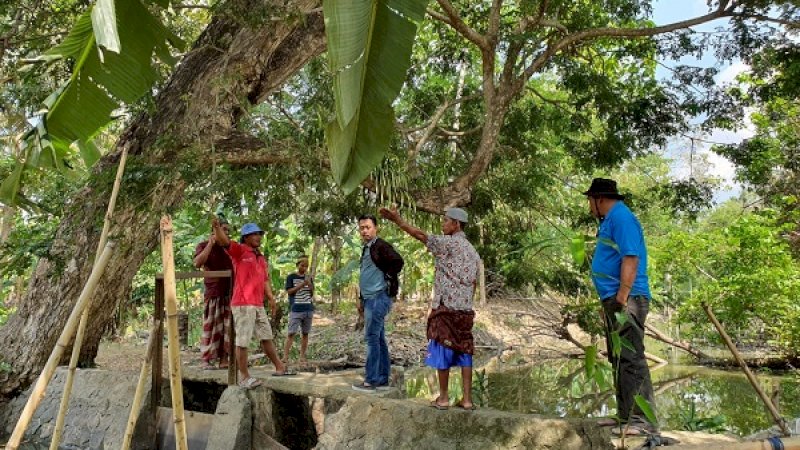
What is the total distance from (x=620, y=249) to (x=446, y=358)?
128 centimetres

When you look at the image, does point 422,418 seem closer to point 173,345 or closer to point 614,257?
point 614,257

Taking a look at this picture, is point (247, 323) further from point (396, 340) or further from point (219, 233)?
point (396, 340)

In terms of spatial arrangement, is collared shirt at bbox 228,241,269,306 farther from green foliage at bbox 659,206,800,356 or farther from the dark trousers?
green foliage at bbox 659,206,800,356

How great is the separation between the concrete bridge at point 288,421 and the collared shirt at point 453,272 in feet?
2.27

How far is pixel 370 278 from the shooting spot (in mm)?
4859

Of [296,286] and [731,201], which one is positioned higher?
[731,201]

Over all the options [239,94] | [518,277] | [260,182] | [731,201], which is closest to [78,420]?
[260,182]

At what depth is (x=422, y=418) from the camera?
4.05 meters

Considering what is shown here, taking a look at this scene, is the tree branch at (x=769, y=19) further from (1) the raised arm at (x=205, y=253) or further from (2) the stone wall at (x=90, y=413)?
(2) the stone wall at (x=90, y=413)

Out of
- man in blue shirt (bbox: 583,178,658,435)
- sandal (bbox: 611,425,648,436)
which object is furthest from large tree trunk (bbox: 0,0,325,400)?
sandal (bbox: 611,425,648,436)

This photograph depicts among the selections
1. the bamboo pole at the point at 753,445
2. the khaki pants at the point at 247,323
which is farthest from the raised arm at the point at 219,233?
the bamboo pole at the point at 753,445

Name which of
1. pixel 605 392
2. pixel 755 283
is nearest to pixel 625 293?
pixel 605 392

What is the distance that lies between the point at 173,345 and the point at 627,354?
2.40 metres

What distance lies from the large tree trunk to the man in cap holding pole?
2709 mm
